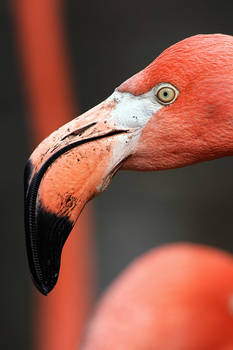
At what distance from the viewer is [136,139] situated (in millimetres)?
986

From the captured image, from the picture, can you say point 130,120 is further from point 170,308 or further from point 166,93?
point 170,308

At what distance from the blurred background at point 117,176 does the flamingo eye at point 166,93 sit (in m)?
2.16

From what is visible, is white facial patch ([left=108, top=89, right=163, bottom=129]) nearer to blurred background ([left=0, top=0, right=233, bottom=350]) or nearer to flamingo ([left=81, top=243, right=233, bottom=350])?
flamingo ([left=81, top=243, right=233, bottom=350])

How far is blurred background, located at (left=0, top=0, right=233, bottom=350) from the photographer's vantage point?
10.5ft

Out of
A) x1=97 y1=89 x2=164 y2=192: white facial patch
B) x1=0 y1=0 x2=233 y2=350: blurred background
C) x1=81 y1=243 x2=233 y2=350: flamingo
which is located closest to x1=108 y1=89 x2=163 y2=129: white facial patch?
x1=97 y1=89 x2=164 y2=192: white facial patch

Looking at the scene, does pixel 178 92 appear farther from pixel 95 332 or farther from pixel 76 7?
pixel 76 7

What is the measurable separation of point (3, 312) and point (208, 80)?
2.43 metres

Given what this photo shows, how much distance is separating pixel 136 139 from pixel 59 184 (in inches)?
6.3

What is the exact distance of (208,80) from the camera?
0.92 meters

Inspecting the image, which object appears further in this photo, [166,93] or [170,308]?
[170,308]

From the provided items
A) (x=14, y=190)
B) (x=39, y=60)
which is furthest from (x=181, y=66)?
(x=14, y=190)

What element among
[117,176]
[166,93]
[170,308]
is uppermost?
[166,93]

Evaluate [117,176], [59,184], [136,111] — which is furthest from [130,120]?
[117,176]

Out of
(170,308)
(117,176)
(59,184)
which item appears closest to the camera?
(59,184)
